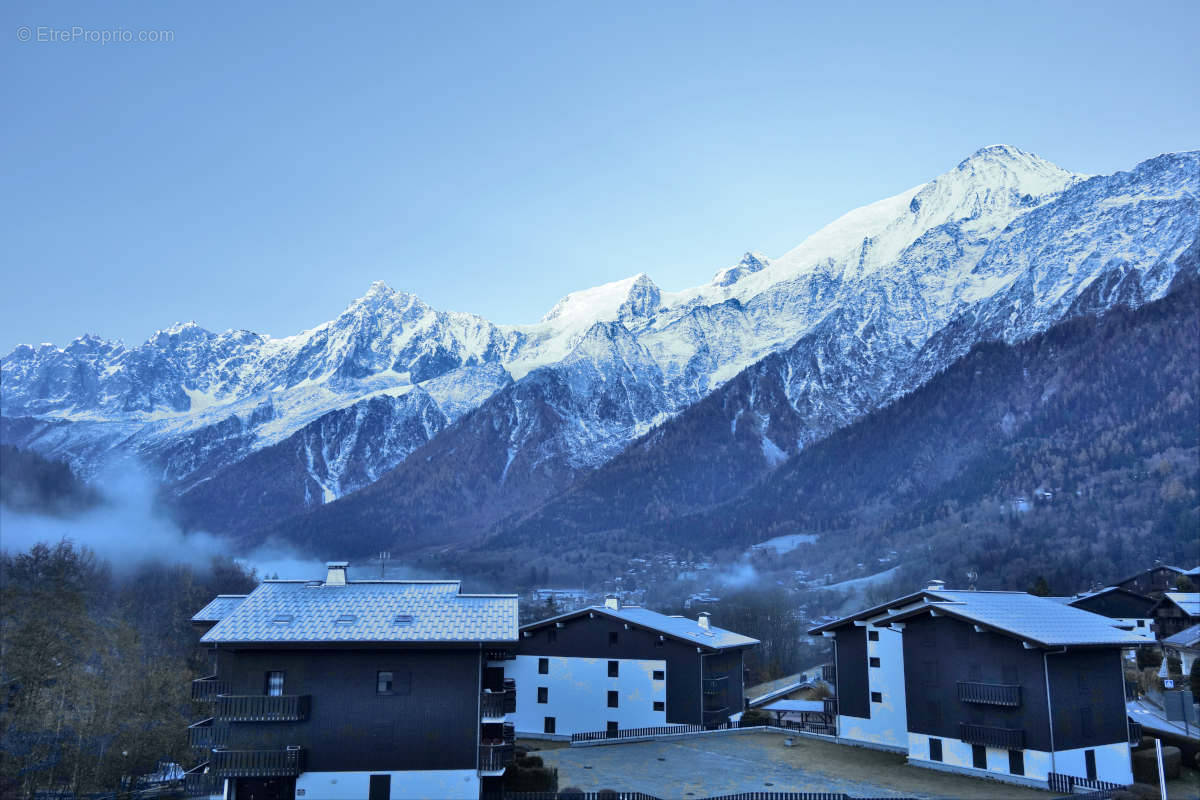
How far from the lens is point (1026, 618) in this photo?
49.0 meters

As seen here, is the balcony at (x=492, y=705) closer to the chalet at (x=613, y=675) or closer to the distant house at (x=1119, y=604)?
the chalet at (x=613, y=675)

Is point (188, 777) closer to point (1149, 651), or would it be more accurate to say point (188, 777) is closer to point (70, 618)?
point (70, 618)

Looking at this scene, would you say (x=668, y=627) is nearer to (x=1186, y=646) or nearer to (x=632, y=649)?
(x=632, y=649)

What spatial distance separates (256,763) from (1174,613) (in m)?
95.1

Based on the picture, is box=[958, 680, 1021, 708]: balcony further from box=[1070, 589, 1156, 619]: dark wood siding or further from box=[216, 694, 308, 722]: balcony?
box=[1070, 589, 1156, 619]: dark wood siding

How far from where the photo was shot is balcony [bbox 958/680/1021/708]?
151ft

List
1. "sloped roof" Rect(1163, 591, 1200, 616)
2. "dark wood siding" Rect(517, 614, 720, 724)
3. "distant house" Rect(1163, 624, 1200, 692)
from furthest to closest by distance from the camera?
"sloped roof" Rect(1163, 591, 1200, 616)
"distant house" Rect(1163, 624, 1200, 692)
"dark wood siding" Rect(517, 614, 720, 724)

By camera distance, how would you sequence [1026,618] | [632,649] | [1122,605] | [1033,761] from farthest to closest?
[1122,605]
[632,649]
[1026,618]
[1033,761]

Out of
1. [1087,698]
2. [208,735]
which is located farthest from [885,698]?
[208,735]

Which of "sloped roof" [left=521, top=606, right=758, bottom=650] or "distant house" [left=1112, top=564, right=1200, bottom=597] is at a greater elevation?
"distant house" [left=1112, top=564, right=1200, bottom=597]

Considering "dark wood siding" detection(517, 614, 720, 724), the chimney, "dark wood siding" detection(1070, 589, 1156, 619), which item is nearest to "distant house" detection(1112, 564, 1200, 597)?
"dark wood siding" detection(1070, 589, 1156, 619)

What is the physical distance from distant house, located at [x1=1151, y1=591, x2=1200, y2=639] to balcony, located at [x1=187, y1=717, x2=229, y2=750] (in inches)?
3652

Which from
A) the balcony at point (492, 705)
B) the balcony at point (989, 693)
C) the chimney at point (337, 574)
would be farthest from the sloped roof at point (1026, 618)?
the chimney at point (337, 574)

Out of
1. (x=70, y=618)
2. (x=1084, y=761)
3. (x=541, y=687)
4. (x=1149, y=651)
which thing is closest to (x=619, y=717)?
(x=541, y=687)
